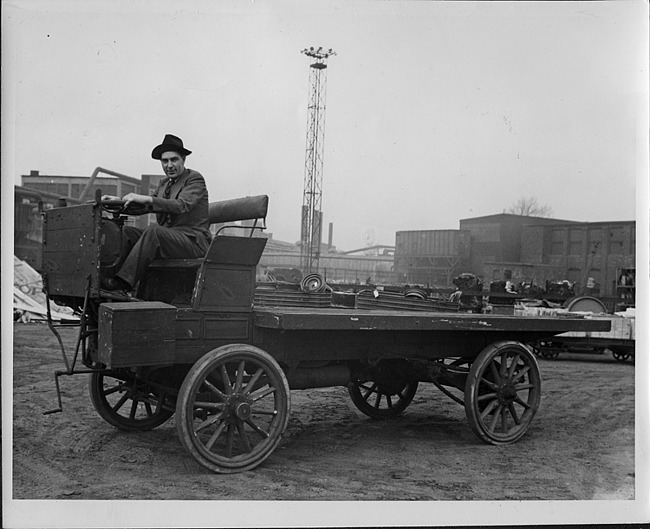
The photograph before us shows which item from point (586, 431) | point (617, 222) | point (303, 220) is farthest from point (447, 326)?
point (617, 222)

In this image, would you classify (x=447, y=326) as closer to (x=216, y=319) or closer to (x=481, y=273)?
(x=216, y=319)

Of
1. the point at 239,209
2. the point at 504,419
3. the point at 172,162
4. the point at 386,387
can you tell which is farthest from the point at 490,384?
the point at 172,162

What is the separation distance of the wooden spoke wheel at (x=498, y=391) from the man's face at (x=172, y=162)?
2.99 meters

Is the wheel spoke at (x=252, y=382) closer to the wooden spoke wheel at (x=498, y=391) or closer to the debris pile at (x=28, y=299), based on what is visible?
the wooden spoke wheel at (x=498, y=391)

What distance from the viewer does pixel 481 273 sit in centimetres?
2664

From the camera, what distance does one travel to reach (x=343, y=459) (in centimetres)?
554

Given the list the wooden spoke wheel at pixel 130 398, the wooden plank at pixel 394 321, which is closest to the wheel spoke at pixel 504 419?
the wooden plank at pixel 394 321

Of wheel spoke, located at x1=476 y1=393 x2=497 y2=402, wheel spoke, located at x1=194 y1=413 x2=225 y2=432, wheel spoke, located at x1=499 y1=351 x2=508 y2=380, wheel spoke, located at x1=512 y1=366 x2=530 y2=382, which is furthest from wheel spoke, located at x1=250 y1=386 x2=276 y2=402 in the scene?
wheel spoke, located at x1=512 y1=366 x2=530 y2=382

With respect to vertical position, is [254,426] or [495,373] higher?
[495,373]

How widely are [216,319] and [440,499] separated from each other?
81.1 inches

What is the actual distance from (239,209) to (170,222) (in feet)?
2.53

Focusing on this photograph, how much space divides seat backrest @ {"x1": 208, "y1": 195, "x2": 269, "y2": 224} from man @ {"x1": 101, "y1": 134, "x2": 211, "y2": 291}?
42 cm

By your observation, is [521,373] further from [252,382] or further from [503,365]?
[252,382]

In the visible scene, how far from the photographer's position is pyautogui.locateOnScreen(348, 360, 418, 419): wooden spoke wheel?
657cm
